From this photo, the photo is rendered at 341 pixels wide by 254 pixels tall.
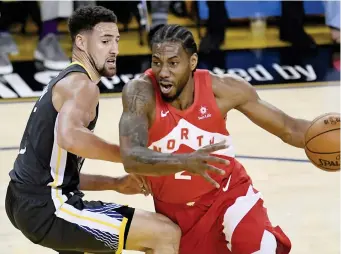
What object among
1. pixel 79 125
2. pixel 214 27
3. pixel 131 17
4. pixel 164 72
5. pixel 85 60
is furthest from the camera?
pixel 131 17

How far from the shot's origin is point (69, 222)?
4.18 m

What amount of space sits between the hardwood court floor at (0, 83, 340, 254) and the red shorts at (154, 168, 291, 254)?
0.98 meters

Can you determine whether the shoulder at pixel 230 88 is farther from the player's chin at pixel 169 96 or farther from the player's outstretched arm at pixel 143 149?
the player's outstretched arm at pixel 143 149

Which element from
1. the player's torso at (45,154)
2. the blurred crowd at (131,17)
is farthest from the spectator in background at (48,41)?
the player's torso at (45,154)

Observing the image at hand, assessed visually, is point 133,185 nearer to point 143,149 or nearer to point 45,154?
point 45,154

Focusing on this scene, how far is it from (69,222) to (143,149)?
73 centimetres

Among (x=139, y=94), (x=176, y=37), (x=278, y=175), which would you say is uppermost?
(x=176, y=37)

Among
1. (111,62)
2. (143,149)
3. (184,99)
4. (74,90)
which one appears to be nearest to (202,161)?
(143,149)

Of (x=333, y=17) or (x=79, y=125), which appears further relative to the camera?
(x=333, y=17)

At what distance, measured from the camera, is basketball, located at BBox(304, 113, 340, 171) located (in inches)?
174

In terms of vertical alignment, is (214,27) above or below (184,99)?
below

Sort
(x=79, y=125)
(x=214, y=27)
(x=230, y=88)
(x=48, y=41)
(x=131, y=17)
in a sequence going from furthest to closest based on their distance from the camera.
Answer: (x=131, y=17) → (x=214, y=27) → (x=48, y=41) → (x=230, y=88) → (x=79, y=125)

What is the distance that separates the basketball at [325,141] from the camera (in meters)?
4.41

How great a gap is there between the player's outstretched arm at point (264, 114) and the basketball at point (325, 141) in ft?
0.20
